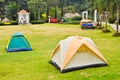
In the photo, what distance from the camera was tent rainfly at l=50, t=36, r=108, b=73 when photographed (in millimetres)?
7379

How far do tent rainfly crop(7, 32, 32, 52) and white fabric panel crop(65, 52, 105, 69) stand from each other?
4.52m

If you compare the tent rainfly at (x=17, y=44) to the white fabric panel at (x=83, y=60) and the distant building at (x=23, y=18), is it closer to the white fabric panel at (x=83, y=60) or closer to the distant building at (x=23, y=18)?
the white fabric panel at (x=83, y=60)

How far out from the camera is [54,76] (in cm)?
688

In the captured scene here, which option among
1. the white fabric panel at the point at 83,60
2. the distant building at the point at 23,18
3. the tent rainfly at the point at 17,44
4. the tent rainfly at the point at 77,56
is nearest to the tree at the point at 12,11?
the distant building at the point at 23,18

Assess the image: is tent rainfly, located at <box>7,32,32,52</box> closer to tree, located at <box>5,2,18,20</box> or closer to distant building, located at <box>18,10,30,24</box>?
distant building, located at <box>18,10,30,24</box>

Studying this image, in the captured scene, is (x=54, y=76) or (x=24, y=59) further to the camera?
(x=24, y=59)

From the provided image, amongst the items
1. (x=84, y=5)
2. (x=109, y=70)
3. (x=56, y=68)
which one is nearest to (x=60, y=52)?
(x=56, y=68)

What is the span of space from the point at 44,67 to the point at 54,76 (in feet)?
3.84

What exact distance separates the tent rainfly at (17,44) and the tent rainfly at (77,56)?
3.90m

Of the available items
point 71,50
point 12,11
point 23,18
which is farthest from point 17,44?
point 12,11

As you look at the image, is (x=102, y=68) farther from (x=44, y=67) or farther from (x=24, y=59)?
(x=24, y=59)

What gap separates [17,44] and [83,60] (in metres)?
4.84

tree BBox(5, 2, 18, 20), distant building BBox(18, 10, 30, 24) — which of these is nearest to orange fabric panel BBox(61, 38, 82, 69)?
distant building BBox(18, 10, 30, 24)

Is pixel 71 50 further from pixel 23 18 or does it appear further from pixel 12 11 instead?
pixel 12 11
